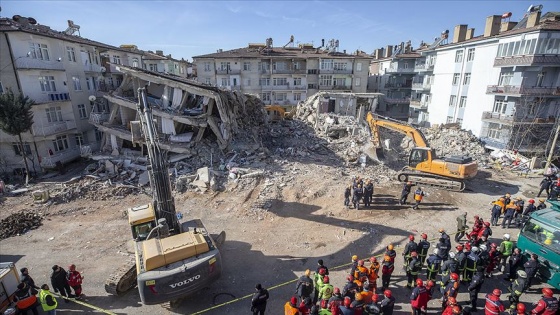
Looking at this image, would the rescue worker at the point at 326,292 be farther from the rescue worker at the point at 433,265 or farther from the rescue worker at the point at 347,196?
the rescue worker at the point at 347,196

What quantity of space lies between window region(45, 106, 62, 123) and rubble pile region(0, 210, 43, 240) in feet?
34.9

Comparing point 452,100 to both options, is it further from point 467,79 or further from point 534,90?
point 534,90

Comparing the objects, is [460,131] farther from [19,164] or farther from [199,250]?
[19,164]

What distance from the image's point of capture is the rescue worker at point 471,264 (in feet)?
29.6

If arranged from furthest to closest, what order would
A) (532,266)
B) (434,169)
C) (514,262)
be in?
(434,169)
(514,262)
(532,266)

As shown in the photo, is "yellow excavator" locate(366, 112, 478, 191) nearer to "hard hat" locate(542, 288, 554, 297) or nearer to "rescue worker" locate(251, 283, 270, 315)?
"hard hat" locate(542, 288, 554, 297)

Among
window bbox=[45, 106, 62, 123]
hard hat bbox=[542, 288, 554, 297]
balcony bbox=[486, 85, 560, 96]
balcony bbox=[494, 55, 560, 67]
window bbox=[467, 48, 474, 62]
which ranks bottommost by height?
hard hat bbox=[542, 288, 554, 297]

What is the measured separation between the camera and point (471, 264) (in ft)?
30.1

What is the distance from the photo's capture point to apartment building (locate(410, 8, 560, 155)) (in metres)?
24.6

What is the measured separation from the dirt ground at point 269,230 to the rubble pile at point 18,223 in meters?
0.44

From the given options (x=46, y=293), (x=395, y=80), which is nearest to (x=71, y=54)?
(x=46, y=293)

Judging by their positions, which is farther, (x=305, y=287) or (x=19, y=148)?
(x=19, y=148)

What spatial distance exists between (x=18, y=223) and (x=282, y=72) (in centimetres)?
3421

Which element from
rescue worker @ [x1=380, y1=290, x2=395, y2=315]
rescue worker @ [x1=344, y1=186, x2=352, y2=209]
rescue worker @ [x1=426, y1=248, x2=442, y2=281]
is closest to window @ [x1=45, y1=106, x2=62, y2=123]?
rescue worker @ [x1=344, y1=186, x2=352, y2=209]
